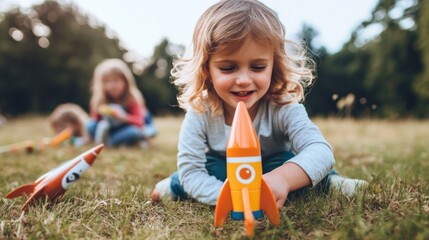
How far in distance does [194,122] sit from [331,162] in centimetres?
77

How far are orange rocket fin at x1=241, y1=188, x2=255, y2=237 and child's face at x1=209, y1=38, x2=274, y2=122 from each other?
0.62 metres

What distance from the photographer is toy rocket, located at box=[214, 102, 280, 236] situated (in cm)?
154

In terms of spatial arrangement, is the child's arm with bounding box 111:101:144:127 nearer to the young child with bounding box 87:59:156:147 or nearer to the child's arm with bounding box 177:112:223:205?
the young child with bounding box 87:59:156:147

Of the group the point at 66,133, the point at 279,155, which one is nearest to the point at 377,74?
the point at 66,133

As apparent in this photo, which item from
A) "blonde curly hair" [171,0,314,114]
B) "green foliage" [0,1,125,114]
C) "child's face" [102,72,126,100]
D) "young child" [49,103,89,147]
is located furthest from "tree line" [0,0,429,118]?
"blonde curly hair" [171,0,314,114]

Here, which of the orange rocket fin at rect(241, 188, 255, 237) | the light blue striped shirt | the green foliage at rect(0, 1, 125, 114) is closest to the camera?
the orange rocket fin at rect(241, 188, 255, 237)

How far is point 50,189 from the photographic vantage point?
204cm

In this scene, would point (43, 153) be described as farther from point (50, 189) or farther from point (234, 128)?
point (234, 128)

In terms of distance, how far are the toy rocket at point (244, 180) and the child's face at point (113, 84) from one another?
17.0 ft

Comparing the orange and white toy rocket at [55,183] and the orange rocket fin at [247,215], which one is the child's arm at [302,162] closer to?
the orange rocket fin at [247,215]

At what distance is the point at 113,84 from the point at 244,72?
494 centimetres

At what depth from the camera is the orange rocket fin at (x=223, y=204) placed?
5.30 feet

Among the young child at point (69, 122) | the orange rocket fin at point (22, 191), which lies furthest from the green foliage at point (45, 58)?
the orange rocket fin at point (22, 191)

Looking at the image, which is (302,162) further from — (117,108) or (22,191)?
(117,108)
